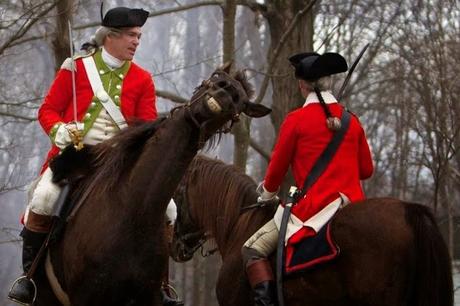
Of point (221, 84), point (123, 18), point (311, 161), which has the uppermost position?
point (123, 18)

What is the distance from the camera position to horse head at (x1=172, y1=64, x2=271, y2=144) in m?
5.05

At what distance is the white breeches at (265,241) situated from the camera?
6.53 m

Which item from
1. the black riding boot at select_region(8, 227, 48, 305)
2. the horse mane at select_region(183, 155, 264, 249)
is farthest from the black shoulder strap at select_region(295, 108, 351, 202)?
the black riding boot at select_region(8, 227, 48, 305)

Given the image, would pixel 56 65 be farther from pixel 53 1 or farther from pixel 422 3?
pixel 422 3

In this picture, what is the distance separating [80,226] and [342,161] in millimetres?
1977

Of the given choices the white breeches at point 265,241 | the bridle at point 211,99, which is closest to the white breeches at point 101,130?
the bridle at point 211,99

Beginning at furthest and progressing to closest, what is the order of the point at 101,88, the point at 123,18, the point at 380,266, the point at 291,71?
the point at 291,71
the point at 101,88
the point at 123,18
the point at 380,266

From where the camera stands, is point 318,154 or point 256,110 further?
point 318,154

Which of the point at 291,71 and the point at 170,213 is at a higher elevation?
the point at 291,71

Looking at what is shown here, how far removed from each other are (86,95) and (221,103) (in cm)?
146

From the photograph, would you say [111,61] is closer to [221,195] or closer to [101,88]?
[101,88]

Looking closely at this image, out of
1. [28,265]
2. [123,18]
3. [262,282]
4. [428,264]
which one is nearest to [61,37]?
[123,18]

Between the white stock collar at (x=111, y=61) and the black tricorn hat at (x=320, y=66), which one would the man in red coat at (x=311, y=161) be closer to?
the black tricorn hat at (x=320, y=66)

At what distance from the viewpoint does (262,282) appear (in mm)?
6395
